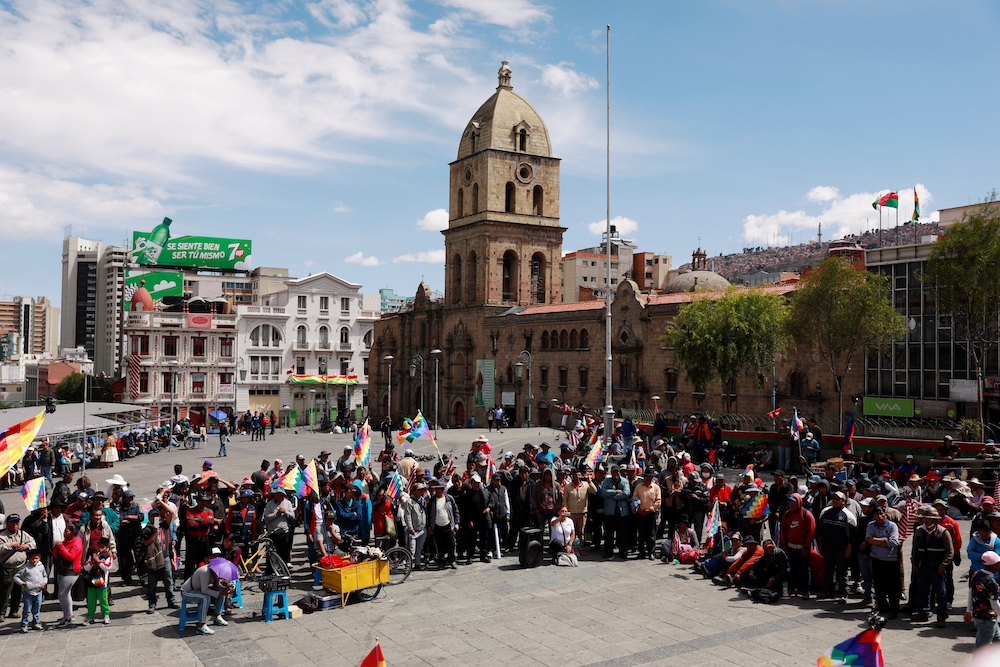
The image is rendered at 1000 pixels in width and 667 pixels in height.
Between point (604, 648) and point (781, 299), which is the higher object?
point (781, 299)

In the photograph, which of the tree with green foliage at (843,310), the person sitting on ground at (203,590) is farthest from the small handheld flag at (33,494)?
the tree with green foliage at (843,310)

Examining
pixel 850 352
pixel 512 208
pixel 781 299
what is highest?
pixel 512 208

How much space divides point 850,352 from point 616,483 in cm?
2068

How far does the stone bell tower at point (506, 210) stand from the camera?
218 ft

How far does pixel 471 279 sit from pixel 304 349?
745 inches

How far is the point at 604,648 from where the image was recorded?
40.0ft

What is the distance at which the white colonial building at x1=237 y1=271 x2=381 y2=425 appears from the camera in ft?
249

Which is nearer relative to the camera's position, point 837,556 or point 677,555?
point 837,556

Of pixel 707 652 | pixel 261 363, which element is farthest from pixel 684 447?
pixel 261 363

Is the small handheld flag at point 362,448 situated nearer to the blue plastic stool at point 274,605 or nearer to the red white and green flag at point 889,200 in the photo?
the blue plastic stool at point 274,605

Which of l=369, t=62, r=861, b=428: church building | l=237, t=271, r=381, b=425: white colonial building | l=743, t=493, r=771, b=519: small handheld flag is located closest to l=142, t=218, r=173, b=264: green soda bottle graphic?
l=237, t=271, r=381, b=425: white colonial building

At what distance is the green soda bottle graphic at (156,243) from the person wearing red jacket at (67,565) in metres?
91.8

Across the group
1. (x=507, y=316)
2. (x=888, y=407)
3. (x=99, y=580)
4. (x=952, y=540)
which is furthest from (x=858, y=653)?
(x=507, y=316)

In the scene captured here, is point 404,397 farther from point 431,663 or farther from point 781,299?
point 431,663
